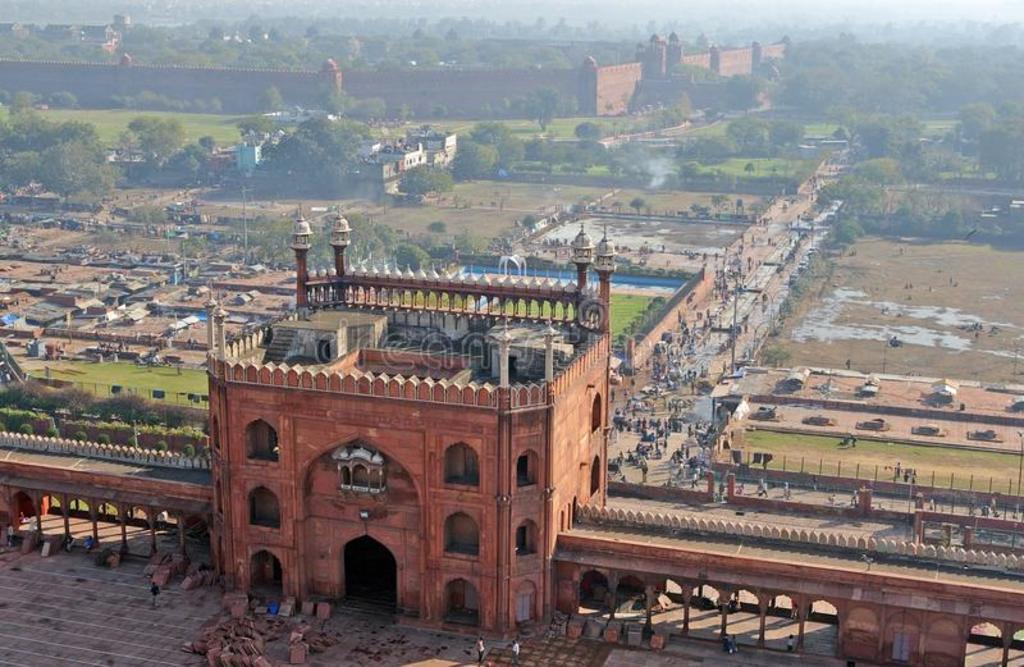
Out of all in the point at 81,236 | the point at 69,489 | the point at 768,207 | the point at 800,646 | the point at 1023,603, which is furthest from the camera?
the point at 768,207

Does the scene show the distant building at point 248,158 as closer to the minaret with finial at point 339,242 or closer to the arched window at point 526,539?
the minaret with finial at point 339,242

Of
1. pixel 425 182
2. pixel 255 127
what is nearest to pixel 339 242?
pixel 425 182

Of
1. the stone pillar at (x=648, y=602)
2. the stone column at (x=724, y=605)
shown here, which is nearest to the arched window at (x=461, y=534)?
the stone pillar at (x=648, y=602)

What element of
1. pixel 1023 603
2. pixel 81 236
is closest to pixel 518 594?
pixel 1023 603

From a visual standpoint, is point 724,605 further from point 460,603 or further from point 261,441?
point 261,441

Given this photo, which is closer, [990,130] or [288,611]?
[288,611]

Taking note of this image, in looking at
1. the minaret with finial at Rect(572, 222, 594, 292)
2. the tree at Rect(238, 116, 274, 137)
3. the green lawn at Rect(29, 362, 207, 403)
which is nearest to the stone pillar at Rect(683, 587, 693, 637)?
the minaret with finial at Rect(572, 222, 594, 292)

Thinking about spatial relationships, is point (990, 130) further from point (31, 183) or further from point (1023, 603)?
point (1023, 603)

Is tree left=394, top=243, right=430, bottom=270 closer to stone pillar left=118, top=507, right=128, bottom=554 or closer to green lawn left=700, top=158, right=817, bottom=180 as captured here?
green lawn left=700, top=158, right=817, bottom=180
